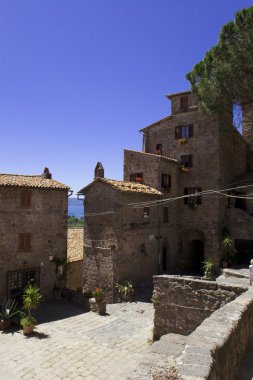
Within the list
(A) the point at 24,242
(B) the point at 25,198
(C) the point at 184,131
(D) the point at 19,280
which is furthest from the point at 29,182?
(C) the point at 184,131

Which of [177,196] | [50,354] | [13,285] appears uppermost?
[177,196]

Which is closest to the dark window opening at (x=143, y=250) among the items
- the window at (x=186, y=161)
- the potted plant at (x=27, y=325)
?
the window at (x=186, y=161)

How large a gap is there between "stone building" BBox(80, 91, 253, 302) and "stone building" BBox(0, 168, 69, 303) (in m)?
3.08

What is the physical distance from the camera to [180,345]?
22.2ft

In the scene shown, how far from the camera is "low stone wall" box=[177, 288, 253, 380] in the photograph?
4.72 m

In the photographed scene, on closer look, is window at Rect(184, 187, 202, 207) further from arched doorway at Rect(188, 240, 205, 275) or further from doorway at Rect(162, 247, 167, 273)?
doorway at Rect(162, 247, 167, 273)

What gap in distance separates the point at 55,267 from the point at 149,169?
472 inches

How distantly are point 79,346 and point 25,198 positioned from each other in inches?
463

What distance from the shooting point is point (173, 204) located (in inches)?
1242

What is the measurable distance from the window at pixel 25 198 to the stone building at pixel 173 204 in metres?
5.34

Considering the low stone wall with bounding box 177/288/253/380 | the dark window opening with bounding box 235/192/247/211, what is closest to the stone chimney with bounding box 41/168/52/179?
the dark window opening with bounding box 235/192/247/211

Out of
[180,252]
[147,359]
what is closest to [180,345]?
[147,359]

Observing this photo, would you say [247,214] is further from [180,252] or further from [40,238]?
[40,238]

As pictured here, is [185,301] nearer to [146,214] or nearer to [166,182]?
[146,214]
